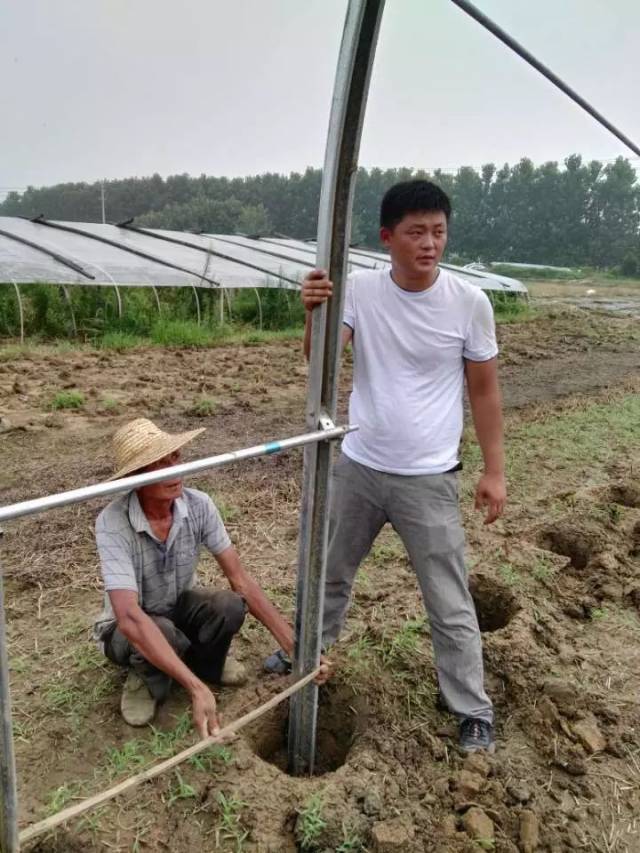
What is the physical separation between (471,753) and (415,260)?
1.50 metres

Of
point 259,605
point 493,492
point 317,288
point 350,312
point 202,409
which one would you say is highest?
point 317,288

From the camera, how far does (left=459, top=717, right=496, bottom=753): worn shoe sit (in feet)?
7.27

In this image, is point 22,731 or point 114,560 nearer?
point 114,560

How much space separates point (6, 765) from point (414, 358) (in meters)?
1.44

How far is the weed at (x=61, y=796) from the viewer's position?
1902mm

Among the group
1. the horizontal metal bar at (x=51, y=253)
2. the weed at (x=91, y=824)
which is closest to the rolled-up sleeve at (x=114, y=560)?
the weed at (x=91, y=824)

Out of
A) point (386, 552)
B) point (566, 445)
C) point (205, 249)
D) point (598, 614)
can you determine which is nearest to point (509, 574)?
point (598, 614)

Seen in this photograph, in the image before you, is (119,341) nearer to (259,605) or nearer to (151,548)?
(151,548)

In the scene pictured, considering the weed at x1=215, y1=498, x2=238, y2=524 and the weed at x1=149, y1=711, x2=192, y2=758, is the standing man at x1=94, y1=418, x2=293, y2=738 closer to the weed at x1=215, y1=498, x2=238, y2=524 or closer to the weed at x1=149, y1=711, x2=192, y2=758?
the weed at x1=149, y1=711, x2=192, y2=758

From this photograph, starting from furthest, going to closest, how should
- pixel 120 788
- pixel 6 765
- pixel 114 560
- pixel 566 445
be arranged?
pixel 566 445 < pixel 114 560 < pixel 120 788 < pixel 6 765

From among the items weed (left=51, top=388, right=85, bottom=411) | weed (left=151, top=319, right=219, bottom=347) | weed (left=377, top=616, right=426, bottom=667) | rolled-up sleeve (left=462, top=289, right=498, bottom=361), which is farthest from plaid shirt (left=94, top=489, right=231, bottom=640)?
weed (left=151, top=319, right=219, bottom=347)

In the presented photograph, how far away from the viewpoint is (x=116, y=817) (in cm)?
188

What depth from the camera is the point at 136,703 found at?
2.27 m

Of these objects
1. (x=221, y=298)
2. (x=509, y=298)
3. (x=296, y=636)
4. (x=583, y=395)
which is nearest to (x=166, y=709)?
(x=296, y=636)
